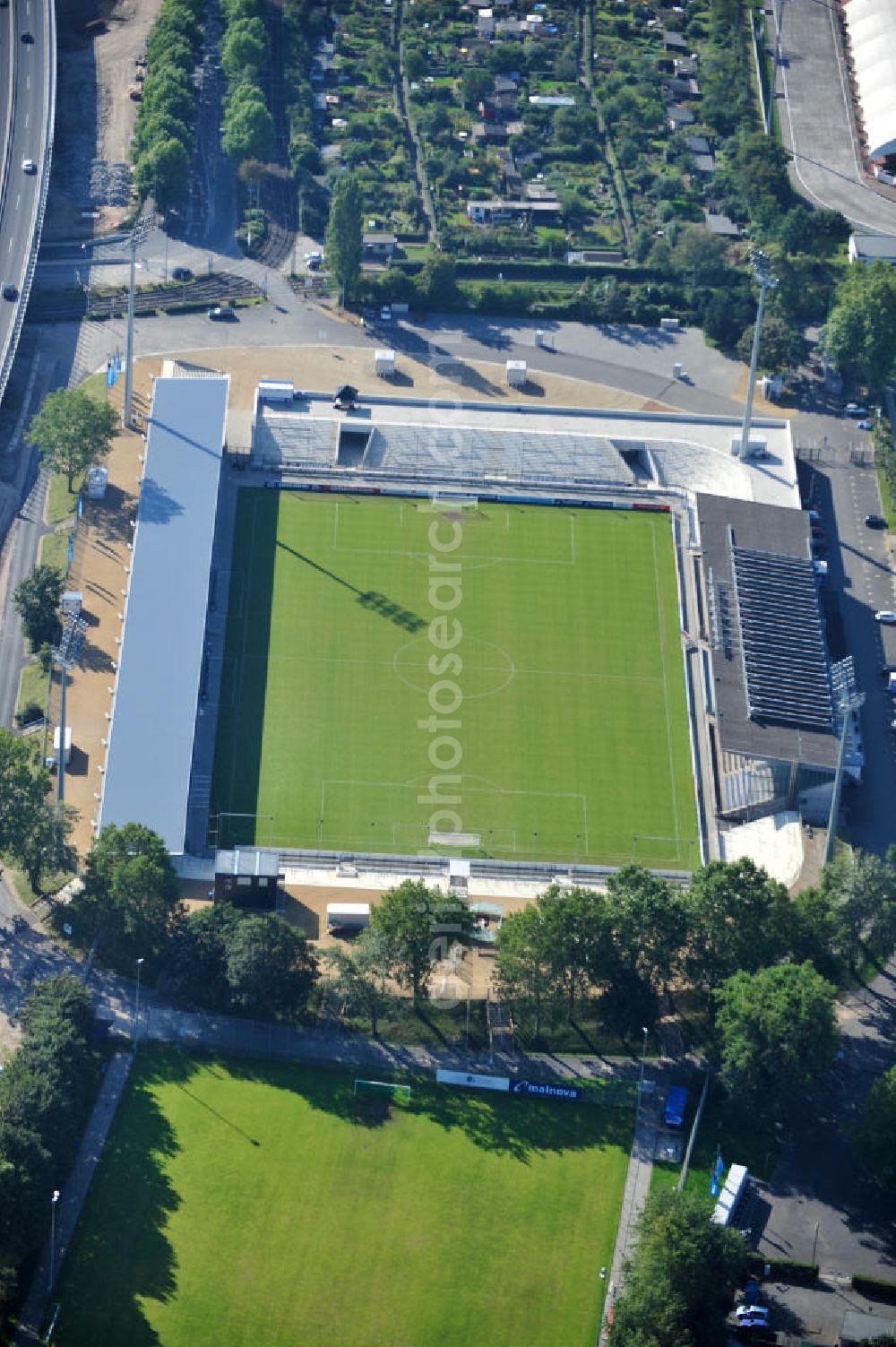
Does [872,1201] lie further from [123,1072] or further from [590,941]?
[123,1072]

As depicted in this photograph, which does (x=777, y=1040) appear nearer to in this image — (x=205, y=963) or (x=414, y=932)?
(x=414, y=932)

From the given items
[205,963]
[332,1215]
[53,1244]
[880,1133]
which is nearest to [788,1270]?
[880,1133]

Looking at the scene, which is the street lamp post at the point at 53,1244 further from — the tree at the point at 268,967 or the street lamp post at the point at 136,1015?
the tree at the point at 268,967

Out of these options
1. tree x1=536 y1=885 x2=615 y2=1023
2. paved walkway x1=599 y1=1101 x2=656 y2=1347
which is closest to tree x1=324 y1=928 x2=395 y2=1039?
tree x1=536 y1=885 x2=615 y2=1023

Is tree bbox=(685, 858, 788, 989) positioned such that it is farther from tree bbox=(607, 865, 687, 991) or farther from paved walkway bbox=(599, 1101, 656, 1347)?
paved walkway bbox=(599, 1101, 656, 1347)

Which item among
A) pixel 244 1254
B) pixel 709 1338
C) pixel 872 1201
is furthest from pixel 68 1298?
pixel 872 1201
